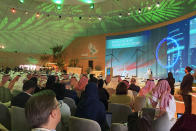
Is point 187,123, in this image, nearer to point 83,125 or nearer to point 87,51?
point 83,125

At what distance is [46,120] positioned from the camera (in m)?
1.15

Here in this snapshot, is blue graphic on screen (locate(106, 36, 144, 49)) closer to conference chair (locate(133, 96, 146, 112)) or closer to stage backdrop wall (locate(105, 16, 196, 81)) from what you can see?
stage backdrop wall (locate(105, 16, 196, 81))

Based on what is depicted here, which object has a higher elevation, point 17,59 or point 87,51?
point 87,51

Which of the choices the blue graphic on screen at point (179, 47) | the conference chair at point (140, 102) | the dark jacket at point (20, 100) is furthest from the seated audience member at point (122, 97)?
the blue graphic on screen at point (179, 47)

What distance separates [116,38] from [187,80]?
1070 centimetres

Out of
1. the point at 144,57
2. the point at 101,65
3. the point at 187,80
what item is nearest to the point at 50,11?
the point at 101,65

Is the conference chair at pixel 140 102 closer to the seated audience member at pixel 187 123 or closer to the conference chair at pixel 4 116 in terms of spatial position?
the conference chair at pixel 4 116

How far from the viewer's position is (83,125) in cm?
185

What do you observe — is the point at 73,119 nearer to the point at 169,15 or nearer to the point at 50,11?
the point at 169,15

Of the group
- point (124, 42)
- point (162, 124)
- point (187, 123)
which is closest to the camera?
point (187, 123)

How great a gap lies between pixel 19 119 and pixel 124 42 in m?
12.6

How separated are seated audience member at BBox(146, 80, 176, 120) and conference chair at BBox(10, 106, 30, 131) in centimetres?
193

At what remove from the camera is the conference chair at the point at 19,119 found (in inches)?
89.4

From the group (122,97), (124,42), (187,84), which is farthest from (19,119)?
(124,42)
